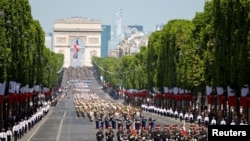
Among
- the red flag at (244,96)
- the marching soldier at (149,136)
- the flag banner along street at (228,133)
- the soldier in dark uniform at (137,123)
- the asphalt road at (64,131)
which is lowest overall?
the asphalt road at (64,131)

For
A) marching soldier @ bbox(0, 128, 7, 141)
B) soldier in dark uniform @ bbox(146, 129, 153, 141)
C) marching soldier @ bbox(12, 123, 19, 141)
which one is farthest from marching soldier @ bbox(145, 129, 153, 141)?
marching soldier @ bbox(12, 123, 19, 141)

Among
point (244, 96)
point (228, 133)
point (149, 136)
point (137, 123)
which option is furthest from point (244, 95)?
point (228, 133)

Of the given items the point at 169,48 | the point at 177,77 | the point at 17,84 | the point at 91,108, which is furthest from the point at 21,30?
the point at 169,48

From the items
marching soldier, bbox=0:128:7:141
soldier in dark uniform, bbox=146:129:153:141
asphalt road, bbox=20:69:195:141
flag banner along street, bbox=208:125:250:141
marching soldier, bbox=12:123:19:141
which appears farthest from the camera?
asphalt road, bbox=20:69:195:141

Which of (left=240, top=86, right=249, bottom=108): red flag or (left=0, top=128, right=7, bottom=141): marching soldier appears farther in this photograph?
(left=240, top=86, right=249, bottom=108): red flag

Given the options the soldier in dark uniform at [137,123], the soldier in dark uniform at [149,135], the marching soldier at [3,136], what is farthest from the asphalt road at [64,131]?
the soldier in dark uniform at [149,135]

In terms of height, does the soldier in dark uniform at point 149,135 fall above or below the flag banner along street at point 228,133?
below

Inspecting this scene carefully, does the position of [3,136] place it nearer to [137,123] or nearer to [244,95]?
[137,123]

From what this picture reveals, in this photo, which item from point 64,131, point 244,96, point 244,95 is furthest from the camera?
point 64,131

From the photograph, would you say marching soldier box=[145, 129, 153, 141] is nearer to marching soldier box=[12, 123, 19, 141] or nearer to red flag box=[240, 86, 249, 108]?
marching soldier box=[12, 123, 19, 141]

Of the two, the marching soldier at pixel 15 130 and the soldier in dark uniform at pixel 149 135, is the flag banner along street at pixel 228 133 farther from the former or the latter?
the marching soldier at pixel 15 130

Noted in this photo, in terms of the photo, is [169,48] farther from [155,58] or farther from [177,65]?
[155,58]

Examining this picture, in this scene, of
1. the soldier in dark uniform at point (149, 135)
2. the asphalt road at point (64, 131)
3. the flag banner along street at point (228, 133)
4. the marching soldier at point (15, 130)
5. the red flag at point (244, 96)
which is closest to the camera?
the flag banner along street at point (228, 133)

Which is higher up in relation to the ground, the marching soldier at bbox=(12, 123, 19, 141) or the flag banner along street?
the flag banner along street
